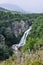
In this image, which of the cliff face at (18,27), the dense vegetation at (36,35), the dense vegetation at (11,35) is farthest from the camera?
the cliff face at (18,27)

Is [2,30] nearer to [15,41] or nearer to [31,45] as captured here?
[15,41]

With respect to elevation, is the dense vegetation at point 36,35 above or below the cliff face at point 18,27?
above

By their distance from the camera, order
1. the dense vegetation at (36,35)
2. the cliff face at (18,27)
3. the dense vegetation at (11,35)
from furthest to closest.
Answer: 1. the cliff face at (18,27)
2. the dense vegetation at (11,35)
3. the dense vegetation at (36,35)

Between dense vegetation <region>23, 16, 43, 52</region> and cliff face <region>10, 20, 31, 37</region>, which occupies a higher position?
dense vegetation <region>23, 16, 43, 52</region>

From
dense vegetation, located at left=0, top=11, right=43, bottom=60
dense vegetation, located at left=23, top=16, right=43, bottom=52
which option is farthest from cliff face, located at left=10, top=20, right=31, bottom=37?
dense vegetation, located at left=23, top=16, right=43, bottom=52

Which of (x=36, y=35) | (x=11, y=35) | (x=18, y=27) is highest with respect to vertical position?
(x=36, y=35)

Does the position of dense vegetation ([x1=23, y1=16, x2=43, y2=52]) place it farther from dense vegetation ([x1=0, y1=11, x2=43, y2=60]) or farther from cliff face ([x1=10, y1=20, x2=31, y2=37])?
cliff face ([x1=10, y1=20, x2=31, y2=37])

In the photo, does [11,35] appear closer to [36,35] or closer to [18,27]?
[18,27]

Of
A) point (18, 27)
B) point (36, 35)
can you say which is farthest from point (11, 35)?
point (36, 35)

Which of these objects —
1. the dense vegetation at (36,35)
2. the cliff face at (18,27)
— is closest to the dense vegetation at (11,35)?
the dense vegetation at (36,35)

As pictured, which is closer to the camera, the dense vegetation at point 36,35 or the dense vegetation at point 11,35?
the dense vegetation at point 36,35

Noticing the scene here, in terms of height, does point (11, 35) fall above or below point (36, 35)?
below

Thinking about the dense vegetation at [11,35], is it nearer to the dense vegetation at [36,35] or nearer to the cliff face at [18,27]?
the dense vegetation at [36,35]
